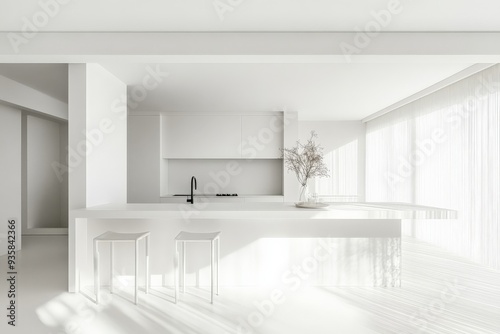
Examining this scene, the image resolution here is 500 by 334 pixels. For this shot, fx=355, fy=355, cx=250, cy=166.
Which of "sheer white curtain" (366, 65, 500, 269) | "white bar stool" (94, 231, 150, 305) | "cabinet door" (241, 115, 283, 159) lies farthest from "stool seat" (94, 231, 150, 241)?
"sheer white curtain" (366, 65, 500, 269)

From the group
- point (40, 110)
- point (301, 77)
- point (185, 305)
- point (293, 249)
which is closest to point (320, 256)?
point (293, 249)

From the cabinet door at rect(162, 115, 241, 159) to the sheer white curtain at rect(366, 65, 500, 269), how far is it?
319 cm

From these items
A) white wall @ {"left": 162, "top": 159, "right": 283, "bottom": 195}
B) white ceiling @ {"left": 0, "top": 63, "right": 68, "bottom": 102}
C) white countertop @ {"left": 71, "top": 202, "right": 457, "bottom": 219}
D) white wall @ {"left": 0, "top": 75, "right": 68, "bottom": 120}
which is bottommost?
white countertop @ {"left": 71, "top": 202, "right": 457, "bottom": 219}

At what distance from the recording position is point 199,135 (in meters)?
6.88

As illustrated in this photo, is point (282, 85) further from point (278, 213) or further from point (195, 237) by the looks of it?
point (195, 237)

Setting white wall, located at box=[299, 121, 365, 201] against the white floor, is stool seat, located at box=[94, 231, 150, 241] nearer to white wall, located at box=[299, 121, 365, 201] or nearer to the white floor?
the white floor

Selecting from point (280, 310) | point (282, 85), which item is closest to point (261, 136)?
point (282, 85)

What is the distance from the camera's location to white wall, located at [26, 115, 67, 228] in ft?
21.9

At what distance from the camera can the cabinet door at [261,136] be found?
22.6ft

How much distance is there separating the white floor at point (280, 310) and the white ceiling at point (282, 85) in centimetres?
250

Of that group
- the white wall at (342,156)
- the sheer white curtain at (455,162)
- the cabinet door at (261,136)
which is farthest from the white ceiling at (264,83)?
the white wall at (342,156)

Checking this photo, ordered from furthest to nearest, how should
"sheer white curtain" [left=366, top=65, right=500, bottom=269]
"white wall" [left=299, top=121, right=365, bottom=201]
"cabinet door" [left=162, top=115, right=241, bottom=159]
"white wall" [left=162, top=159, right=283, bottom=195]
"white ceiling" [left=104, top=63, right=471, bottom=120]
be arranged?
"white wall" [left=299, top=121, right=365, bottom=201] → "white wall" [left=162, top=159, right=283, bottom=195] → "cabinet door" [left=162, top=115, right=241, bottom=159] → "sheer white curtain" [left=366, top=65, right=500, bottom=269] → "white ceiling" [left=104, top=63, right=471, bottom=120]

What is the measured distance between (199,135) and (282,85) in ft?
7.97

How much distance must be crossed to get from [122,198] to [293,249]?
8.02ft
